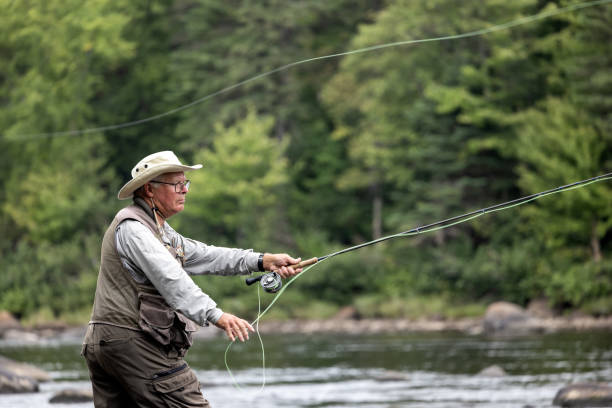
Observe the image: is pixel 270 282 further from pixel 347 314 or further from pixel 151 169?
pixel 347 314

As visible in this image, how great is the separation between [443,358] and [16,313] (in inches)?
851

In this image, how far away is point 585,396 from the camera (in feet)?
36.3

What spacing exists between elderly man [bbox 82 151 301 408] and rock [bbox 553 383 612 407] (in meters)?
6.91

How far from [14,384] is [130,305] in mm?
9848

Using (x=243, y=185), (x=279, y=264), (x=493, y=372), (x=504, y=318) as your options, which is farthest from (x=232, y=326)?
(x=243, y=185)

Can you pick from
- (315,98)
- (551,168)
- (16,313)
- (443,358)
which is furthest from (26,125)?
(443,358)

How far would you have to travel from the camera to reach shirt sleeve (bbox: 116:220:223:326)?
4.72 m

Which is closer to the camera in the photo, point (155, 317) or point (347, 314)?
point (155, 317)

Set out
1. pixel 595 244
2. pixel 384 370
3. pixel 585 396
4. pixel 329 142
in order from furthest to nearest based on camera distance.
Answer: pixel 329 142, pixel 595 244, pixel 384 370, pixel 585 396

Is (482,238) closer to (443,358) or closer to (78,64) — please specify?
(443,358)

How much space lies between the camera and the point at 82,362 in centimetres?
2100

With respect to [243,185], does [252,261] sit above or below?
above

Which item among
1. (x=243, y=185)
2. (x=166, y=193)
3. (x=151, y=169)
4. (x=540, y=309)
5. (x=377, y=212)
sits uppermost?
(x=151, y=169)

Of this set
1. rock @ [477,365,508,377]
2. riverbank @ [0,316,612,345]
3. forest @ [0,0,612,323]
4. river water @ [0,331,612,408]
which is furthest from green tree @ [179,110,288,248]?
rock @ [477,365,508,377]
